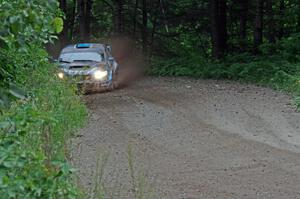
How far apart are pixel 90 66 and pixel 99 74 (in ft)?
1.35

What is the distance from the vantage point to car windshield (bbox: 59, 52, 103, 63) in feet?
68.2

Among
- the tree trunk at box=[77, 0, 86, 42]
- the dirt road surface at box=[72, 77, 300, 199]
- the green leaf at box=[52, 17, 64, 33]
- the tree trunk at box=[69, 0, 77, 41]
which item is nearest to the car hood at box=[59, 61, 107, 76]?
the dirt road surface at box=[72, 77, 300, 199]

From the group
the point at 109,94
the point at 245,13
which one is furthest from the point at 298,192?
the point at 245,13

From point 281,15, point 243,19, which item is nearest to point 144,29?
point 243,19

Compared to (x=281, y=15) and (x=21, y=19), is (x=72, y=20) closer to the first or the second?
(x=281, y=15)

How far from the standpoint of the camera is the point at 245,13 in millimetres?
35312

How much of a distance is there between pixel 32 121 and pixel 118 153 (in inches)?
290

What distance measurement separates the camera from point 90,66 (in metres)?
20.0

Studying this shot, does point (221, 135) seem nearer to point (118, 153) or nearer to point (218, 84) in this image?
point (118, 153)

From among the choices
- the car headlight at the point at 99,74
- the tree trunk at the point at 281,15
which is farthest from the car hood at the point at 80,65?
the tree trunk at the point at 281,15

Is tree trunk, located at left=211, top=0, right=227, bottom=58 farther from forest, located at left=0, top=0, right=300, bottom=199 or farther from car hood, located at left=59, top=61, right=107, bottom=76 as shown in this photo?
car hood, located at left=59, top=61, right=107, bottom=76

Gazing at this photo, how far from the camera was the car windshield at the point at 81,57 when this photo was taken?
20.8 meters

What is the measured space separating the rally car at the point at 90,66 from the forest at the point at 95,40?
2780 millimetres

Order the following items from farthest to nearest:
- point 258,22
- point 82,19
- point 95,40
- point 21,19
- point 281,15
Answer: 1. point 95,40
2. point 82,19
3. point 281,15
4. point 258,22
5. point 21,19
